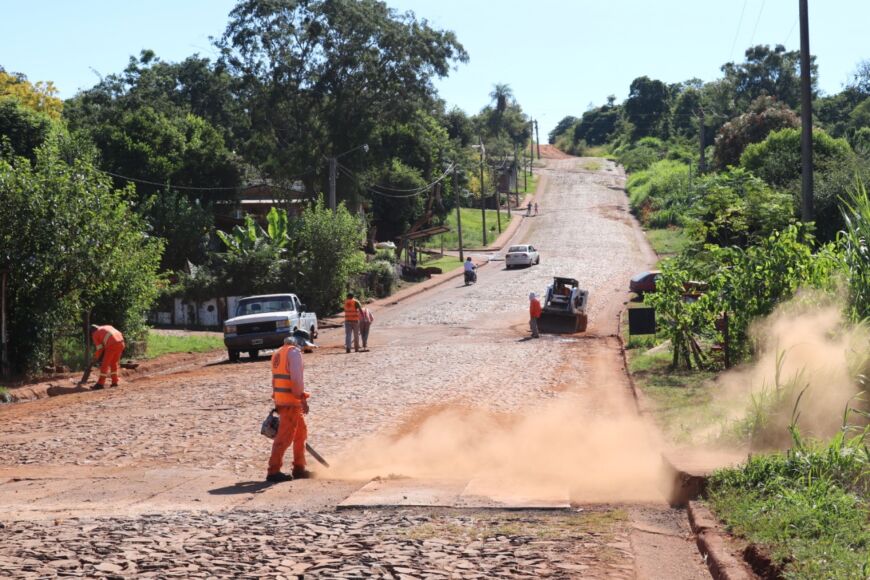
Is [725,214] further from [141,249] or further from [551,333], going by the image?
[141,249]

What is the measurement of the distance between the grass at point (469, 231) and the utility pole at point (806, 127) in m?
54.7

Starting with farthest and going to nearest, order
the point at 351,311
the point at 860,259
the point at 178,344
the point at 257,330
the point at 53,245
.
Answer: the point at 178,344
the point at 351,311
the point at 257,330
the point at 53,245
the point at 860,259

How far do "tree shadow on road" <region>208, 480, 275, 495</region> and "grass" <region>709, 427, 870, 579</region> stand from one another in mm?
5043

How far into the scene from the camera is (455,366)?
25.9 m

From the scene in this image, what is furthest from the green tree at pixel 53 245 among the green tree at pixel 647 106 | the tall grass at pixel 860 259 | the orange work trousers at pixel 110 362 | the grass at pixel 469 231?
the green tree at pixel 647 106

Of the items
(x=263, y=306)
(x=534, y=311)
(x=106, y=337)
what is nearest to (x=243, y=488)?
(x=106, y=337)

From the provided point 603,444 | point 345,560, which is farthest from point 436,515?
point 603,444

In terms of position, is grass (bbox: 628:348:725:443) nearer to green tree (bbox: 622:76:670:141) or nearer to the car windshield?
the car windshield

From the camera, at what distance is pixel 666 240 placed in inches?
2931

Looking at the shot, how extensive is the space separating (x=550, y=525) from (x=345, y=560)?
6.73 feet

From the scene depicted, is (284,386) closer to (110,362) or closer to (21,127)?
(110,362)

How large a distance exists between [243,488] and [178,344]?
Result: 24.0 m

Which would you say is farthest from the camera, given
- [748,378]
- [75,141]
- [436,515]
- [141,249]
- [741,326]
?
[75,141]

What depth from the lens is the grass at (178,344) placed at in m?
32.9
